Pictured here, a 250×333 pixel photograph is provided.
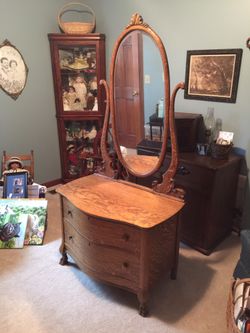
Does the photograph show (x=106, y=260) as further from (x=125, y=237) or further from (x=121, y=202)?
(x=121, y=202)

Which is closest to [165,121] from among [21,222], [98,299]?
[98,299]

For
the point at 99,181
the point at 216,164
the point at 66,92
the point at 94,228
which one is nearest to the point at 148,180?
the point at 99,181

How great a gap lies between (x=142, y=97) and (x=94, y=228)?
94cm

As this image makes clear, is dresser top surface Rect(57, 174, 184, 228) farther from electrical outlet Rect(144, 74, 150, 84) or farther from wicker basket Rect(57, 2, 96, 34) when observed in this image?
wicker basket Rect(57, 2, 96, 34)

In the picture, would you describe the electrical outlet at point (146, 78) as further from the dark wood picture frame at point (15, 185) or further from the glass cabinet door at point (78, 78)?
the dark wood picture frame at point (15, 185)

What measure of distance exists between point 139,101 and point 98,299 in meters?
1.35

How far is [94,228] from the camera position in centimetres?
174

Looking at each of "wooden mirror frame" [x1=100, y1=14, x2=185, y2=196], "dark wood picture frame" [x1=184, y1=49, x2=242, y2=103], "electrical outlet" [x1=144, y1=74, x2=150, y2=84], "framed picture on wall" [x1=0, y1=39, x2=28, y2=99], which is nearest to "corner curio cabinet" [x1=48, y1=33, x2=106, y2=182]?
"framed picture on wall" [x1=0, y1=39, x2=28, y2=99]

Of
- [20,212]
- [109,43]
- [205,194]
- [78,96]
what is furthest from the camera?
[78,96]

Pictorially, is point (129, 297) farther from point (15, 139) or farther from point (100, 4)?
point (100, 4)

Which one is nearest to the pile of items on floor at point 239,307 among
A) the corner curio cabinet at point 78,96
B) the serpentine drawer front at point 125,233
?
the serpentine drawer front at point 125,233

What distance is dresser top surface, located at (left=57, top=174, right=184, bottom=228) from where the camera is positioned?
1629 millimetres

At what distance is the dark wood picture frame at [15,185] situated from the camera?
2729 mm

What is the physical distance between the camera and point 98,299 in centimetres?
186
